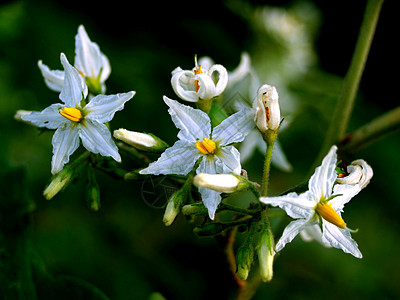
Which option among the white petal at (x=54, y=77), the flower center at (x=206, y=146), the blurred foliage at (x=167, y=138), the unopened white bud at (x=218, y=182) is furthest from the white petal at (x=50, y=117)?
the blurred foliage at (x=167, y=138)

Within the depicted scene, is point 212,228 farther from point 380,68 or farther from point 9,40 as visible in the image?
point 380,68

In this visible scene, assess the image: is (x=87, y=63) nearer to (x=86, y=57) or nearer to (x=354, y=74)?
(x=86, y=57)

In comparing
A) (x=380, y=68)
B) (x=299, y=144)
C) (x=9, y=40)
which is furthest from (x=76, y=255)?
(x=380, y=68)

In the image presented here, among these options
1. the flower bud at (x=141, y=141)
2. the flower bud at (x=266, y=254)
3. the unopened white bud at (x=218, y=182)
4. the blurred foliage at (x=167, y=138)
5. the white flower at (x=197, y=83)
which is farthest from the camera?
the blurred foliage at (x=167, y=138)

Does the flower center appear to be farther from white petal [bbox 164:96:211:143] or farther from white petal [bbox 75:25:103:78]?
white petal [bbox 75:25:103:78]

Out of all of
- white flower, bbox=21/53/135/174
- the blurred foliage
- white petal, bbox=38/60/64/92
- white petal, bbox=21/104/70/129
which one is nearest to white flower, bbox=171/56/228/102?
white flower, bbox=21/53/135/174

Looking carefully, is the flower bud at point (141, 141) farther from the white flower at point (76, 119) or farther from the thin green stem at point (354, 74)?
the thin green stem at point (354, 74)
